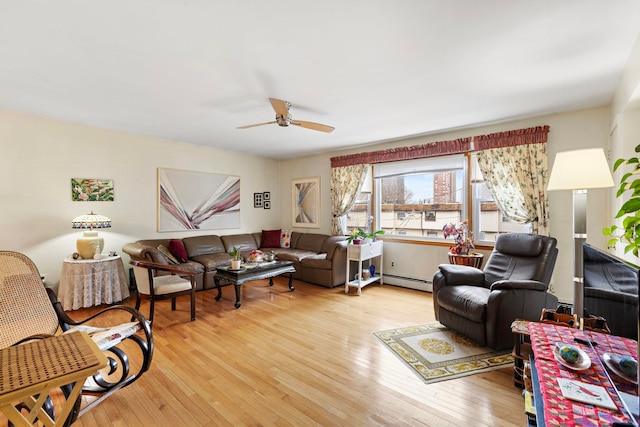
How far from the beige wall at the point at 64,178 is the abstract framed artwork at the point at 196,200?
0.13 m

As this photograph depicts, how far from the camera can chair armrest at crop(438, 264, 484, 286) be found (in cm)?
309

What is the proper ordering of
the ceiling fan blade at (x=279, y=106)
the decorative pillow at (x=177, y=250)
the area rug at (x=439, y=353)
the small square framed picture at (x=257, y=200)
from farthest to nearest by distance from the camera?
the small square framed picture at (x=257, y=200)
the decorative pillow at (x=177, y=250)
the ceiling fan blade at (x=279, y=106)
the area rug at (x=439, y=353)

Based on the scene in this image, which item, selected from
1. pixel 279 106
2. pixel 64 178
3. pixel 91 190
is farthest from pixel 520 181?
pixel 64 178

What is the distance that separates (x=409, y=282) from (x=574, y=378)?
11.8 ft

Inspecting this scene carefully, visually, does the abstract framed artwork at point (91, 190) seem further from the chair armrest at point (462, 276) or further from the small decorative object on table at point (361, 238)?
the chair armrest at point (462, 276)

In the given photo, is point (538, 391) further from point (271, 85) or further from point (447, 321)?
point (271, 85)

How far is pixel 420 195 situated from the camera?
4.77 meters

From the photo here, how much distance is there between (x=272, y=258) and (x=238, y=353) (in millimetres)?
1986

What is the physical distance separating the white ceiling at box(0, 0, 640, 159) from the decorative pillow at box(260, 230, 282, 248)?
9.47 ft

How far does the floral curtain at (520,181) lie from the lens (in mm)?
3537

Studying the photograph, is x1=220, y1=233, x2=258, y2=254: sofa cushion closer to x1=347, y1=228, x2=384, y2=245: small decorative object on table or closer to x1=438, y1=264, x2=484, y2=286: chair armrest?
x1=347, y1=228, x2=384, y2=245: small decorative object on table

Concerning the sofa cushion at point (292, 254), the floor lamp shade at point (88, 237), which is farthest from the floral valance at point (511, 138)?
the floor lamp shade at point (88, 237)

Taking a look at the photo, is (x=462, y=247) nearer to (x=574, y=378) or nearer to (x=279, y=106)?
(x=574, y=378)

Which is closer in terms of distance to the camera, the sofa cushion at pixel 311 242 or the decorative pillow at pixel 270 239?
the sofa cushion at pixel 311 242
